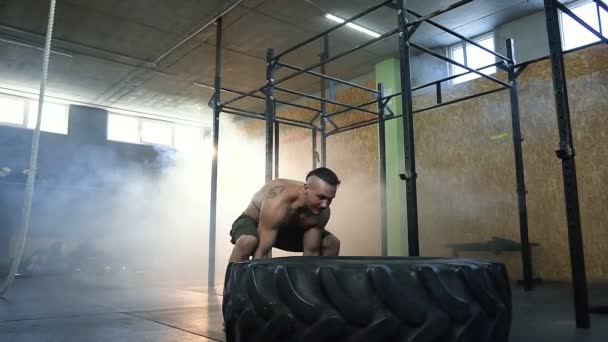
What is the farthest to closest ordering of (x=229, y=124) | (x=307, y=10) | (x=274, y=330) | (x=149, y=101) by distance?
(x=229, y=124) → (x=149, y=101) → (x=307, y=10) → (x=274, y=330)

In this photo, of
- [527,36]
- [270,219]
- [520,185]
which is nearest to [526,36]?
[527,36]

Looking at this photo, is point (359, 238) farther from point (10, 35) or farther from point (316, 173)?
point (10, 35)

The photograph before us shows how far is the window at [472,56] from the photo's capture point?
519 cm

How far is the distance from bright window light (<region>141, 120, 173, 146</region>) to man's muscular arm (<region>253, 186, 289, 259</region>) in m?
7.72

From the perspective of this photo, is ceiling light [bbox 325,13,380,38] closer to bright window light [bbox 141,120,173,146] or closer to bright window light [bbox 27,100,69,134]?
bright window light [bbox 141,120,173,146]

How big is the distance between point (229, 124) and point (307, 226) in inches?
280

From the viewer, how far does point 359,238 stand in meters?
Result: 6.12

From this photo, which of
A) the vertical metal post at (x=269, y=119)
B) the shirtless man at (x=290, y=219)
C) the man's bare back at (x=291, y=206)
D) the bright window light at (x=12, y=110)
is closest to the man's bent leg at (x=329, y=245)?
the shirtless man at (x=290, y=219)

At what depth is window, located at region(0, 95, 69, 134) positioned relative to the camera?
7.55 meters

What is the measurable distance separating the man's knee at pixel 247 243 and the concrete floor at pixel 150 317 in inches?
13.7

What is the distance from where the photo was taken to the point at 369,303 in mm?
886

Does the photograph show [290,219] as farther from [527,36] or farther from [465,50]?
[465,50]

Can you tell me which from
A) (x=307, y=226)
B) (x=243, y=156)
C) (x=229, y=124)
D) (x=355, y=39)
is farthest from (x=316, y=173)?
(x=229, y=124)

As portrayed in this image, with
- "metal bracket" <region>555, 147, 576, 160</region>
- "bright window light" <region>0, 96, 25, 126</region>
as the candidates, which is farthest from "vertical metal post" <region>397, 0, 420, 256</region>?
"bright window light" <region>0, 96, 25, 126</region>
